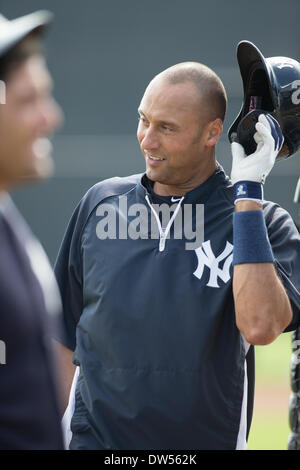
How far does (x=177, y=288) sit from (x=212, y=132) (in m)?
0.64

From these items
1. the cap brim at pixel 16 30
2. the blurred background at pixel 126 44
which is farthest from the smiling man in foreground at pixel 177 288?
the blurred background at pixel 126 44

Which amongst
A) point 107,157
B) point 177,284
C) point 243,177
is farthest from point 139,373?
point 107,157

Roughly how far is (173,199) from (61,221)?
11.3 m

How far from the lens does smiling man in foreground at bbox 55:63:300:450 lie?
8.02 ft

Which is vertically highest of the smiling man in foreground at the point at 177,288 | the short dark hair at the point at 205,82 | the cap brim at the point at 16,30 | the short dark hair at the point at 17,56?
the short dark hair at the point at 205,82

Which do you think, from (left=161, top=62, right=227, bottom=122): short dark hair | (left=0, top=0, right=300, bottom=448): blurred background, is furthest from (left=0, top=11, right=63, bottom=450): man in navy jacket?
(left=0, top=0, right=300, bottom=448): blurred background

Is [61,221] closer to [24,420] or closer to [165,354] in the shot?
[165,354]

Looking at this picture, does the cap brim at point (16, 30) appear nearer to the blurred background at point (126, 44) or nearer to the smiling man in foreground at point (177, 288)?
the smiling man in foreground at point (177, 288)

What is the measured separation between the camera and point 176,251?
103 inches

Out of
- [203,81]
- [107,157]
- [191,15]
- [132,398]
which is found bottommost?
[132,398]

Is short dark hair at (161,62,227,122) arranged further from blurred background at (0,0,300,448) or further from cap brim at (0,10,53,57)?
blurred background at (0,0,300,448)

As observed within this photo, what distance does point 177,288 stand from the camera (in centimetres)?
253

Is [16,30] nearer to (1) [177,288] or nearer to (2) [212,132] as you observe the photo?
(1) [177,288]

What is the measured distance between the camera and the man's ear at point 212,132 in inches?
110
